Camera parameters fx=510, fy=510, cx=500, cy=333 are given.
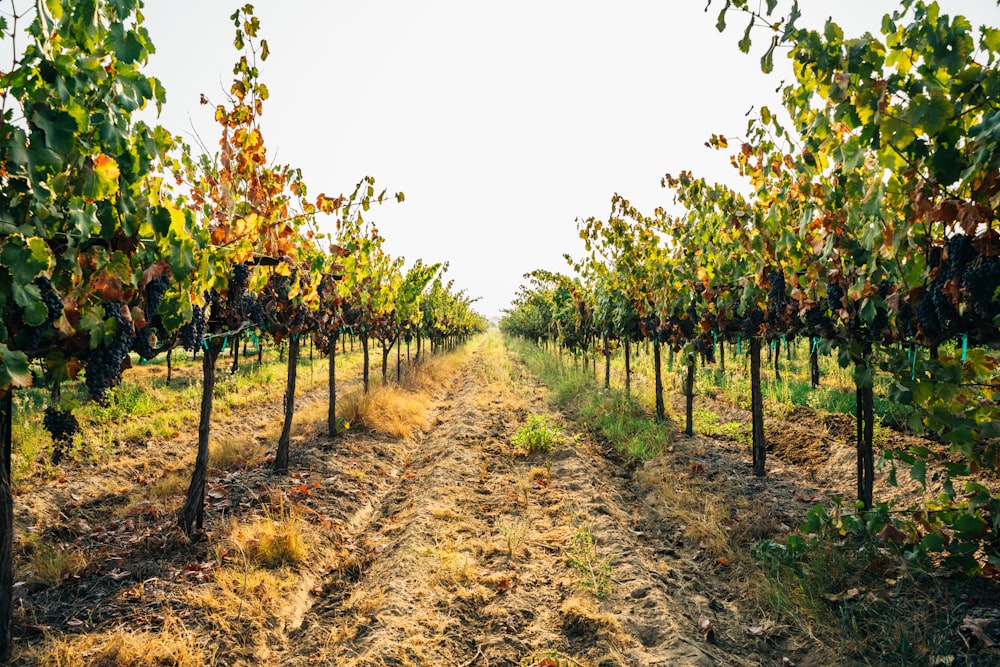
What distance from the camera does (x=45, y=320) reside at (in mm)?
2660

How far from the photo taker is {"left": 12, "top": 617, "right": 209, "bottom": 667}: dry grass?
10.8 ft

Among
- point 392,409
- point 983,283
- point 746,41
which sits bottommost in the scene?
point 392,409

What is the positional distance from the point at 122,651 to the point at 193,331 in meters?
2.23

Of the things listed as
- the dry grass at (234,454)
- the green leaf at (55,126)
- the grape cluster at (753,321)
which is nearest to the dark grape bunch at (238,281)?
the green leaf at (55,126)

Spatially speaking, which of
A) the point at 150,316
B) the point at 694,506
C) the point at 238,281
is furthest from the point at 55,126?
the point at 694,506

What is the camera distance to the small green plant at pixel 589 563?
15.0 ft

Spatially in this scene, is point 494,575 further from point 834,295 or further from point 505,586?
point 834,295

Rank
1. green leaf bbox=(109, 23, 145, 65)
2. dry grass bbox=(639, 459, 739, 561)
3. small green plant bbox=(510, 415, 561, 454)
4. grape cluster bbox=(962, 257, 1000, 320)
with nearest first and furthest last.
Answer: green leaf bbox=(109, 23, 145, 65)
grape cluster bbox=(962, 257, 1000, 320)
dry grass bbox=(639, 459, 739, 561)
small green plant bbox=(510, 415, 561, 454)

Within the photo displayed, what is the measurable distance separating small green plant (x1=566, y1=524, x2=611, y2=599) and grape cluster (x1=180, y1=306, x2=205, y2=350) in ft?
12.8

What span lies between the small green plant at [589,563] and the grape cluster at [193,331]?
3.91m

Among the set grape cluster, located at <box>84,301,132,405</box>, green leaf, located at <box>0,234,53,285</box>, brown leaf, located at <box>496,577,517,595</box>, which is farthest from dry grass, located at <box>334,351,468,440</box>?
green leaf, located at <box>0,234,53,285</box>

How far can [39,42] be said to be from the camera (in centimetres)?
228

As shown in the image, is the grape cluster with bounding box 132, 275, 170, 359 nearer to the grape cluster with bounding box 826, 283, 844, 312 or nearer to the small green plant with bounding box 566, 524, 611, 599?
the small green plant with bounding box 566, 524, 611, 599

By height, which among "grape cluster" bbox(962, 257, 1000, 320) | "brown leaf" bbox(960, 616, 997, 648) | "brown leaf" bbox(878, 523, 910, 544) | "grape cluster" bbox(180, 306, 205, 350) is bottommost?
"brown leaf" bbox(960, 616, 997, 648)
